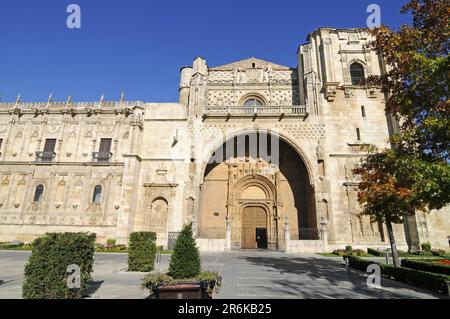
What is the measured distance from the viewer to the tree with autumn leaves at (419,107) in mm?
Answer: 8125

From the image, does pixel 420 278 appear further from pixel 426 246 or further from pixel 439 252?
pixel 426 246

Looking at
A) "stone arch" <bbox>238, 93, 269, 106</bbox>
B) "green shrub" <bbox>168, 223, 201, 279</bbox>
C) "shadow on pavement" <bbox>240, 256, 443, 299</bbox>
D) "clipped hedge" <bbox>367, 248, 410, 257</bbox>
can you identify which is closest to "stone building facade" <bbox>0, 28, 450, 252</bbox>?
"stone arch" <bbox>238, 93, 269, 106</bbox>

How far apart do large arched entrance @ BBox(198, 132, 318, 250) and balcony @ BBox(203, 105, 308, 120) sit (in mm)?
2010

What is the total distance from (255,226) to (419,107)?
1924 cm

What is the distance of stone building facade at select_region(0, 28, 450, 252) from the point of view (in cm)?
2338

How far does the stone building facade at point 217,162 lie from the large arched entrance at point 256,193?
0.10 metres

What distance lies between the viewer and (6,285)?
25.5 feet

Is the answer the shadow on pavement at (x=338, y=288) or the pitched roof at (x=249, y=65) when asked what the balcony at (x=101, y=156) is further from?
the shadow on pavement at (x=338, y=288)

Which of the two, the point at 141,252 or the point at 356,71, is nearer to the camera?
the point at 141,252

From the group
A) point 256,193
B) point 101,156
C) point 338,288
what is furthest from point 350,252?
point 101,156

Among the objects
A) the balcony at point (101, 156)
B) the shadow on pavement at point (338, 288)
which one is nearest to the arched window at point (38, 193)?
the balcony at point (101, 156)

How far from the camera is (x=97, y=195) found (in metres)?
25.1

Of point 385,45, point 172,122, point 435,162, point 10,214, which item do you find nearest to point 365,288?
point 435,162

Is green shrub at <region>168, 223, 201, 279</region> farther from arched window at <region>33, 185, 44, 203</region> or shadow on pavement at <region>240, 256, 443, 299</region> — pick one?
arched window at <region>33, 185, 44, 203</region>
